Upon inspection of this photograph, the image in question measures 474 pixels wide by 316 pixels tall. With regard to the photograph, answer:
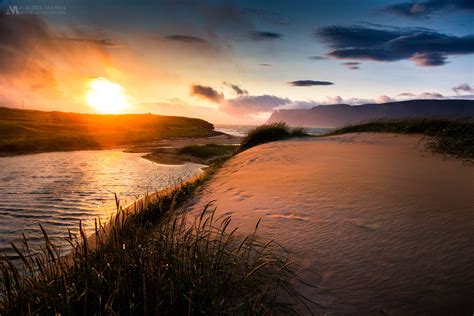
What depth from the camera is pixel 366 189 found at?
4.55m

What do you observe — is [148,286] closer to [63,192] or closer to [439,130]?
[63,192]

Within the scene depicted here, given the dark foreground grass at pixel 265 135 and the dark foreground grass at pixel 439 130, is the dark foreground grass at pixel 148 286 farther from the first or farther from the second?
the dark foreground grass at pixel 265 135

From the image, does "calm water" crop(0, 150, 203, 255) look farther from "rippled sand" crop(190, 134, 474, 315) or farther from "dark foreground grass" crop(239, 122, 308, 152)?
"dark foreground grass" crop(239, 122, 308, 152)

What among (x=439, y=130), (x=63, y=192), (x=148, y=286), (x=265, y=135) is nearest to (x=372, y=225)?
(x=148, y=286)

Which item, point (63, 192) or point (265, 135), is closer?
point (63, 192)

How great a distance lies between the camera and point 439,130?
10289mm

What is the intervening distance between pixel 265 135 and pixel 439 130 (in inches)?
259

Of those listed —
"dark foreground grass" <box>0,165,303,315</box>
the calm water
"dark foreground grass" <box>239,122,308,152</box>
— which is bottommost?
the calm water

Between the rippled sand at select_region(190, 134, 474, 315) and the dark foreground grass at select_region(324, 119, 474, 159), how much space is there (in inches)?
42.5

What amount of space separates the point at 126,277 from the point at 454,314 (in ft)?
7.30

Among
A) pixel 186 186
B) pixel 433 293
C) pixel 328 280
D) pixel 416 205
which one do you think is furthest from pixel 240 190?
pixel 433 293

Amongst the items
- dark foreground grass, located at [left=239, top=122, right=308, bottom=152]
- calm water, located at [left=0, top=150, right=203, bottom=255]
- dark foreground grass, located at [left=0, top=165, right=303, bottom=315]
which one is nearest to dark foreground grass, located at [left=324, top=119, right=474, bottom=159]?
dark foreground grass, located at [left=239, top=122, right=308, bottom=152]

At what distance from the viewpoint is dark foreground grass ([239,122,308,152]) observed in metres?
13.1

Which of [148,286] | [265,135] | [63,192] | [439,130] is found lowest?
[63,192]
